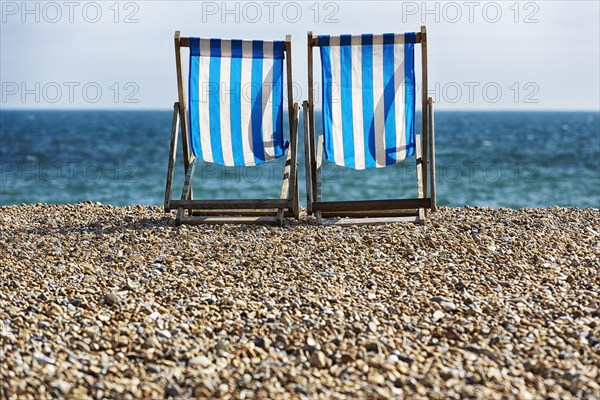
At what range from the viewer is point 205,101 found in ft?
19.1

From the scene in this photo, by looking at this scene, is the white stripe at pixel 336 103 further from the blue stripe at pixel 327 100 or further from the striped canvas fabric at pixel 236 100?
the striped canvas fabric at pixel 236 100

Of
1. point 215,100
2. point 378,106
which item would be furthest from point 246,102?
point 378,106

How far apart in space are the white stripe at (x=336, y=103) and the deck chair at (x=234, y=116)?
0.84 feet

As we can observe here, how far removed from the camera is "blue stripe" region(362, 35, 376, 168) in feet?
18.3

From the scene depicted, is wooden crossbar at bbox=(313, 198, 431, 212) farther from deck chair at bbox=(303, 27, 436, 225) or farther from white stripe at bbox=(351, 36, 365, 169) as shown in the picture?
white stripe at bbox=(351, 36, 365, 169)

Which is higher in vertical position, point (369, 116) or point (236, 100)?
point (236, 100)

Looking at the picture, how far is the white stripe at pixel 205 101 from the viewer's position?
570 centimetres

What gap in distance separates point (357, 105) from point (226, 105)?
87 cm

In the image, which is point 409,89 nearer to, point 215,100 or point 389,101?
point 389,101

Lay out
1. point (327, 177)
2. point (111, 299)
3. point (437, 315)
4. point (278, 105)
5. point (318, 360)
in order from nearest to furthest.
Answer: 1. point (318, 360)
2. point (437, 315)
3. point (111, 299)
4. point (278, 105)
5. point (327, 177)

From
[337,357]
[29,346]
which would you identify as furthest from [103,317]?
[337,357]

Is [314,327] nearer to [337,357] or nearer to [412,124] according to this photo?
[337,357]

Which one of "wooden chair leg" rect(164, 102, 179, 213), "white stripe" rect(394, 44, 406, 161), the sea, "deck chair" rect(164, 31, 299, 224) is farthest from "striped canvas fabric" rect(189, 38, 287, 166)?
the sea

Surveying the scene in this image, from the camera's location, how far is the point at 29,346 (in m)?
3.36
